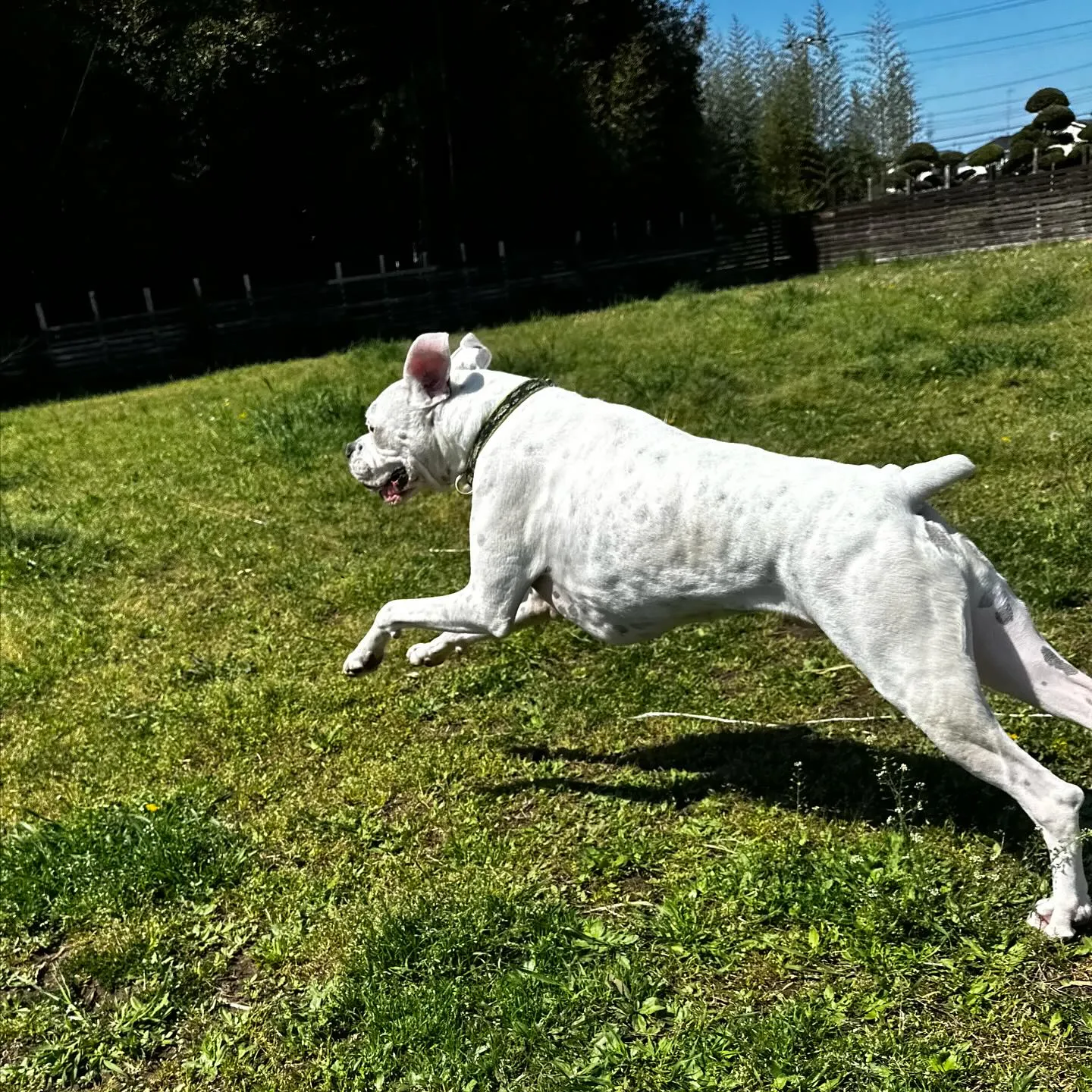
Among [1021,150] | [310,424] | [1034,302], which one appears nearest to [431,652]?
[310,424]

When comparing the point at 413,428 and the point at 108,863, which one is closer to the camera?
the point at 108,863

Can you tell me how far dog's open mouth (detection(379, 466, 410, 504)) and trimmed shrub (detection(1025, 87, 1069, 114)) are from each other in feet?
134

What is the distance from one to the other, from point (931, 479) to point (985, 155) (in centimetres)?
4132

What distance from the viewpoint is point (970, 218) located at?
2319cm

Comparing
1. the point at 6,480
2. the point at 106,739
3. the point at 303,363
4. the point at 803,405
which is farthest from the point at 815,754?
the point at 303,363

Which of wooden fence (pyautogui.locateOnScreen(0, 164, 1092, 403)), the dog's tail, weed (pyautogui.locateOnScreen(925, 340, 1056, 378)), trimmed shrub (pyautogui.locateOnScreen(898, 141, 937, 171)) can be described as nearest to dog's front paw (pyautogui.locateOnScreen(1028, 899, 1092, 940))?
the dog's tail

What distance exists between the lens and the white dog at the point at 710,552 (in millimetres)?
2971

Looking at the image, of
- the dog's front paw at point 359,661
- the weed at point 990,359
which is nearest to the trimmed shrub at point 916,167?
the weed at point 990,359

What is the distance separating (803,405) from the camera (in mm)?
9227

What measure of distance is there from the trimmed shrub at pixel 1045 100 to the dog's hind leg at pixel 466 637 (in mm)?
41027

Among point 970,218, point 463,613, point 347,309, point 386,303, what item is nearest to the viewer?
point 463,613

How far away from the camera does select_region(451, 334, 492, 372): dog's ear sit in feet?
14.2

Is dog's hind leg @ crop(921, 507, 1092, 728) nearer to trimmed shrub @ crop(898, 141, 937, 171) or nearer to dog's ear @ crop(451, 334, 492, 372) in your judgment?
dog's ear @ crop(451, 334, 492, 372)

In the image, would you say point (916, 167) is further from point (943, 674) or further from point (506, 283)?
point (943, 674)
